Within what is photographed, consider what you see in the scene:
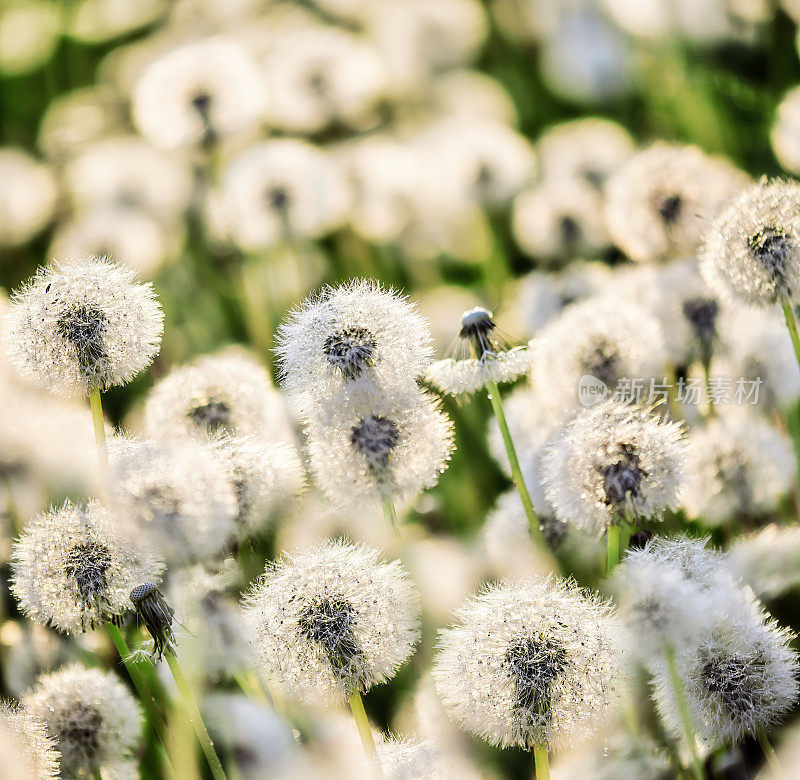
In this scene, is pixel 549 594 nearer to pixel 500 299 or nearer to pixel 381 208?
pixel 500 299

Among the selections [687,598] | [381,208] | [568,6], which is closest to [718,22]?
[568,6]

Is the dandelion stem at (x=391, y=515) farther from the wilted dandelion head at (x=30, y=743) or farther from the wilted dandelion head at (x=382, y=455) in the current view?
the wilted dandelion head at (x=30, y=743)

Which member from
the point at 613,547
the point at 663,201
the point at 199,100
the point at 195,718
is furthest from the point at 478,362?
the point at 199,100

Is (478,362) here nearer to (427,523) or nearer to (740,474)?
(740,474)

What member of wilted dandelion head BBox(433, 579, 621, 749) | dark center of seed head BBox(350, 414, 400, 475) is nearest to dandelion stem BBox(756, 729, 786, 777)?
wilted dandelion head BBox(433, 579, 621, 749)

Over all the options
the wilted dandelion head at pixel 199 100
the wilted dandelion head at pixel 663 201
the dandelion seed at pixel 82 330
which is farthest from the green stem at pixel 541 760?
the wilted dandelion head at pixel 199 100

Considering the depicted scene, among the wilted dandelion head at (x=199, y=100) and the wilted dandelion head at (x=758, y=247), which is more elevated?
the wilted dandelion head at (x=758, y=247)

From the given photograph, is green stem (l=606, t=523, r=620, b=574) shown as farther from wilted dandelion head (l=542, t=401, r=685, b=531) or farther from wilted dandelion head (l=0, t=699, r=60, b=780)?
wilted dandelion head (l=0, t=699, r=60, b=780)
